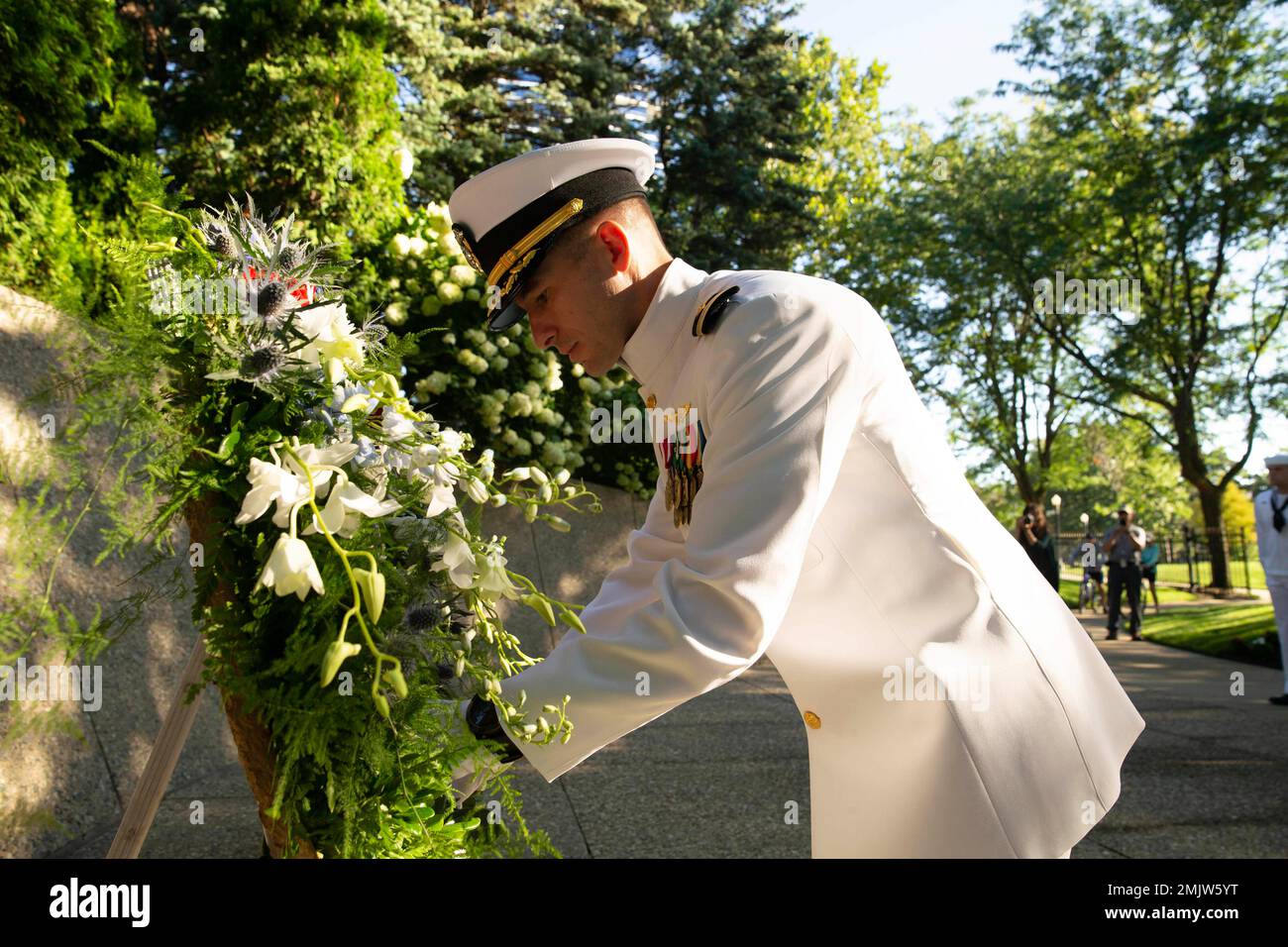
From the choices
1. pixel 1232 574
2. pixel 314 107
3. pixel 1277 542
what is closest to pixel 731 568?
pixel 314 107

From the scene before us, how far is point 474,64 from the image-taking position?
62.5 feet

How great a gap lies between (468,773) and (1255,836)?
4.68m

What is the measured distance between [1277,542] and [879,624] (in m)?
8.80

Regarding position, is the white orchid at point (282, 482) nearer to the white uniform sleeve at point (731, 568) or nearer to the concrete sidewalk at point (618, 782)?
the white uniform sleeve at point (731, 568)

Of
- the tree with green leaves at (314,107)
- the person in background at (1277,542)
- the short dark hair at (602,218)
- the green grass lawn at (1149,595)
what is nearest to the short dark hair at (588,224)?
the short dark hair at (602,218)

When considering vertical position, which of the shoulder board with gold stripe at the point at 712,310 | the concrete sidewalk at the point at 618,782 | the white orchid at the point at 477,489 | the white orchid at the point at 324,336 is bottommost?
the concrete sidewalk at the point at 618,782

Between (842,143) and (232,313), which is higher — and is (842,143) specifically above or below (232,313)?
above

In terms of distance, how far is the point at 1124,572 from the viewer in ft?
→ 52.2

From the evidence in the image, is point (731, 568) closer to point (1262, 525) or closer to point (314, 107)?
point (314, 107)

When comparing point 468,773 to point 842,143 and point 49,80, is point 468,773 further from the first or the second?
point 842,143

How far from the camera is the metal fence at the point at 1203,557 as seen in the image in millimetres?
21484

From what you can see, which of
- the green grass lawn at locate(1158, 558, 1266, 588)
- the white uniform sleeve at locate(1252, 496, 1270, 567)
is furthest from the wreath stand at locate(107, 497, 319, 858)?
the green grass lawn at locate(1158, 558, 1266, 588)

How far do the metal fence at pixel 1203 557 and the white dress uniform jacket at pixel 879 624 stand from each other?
1747 cm

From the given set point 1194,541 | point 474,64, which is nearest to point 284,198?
point 474,64
